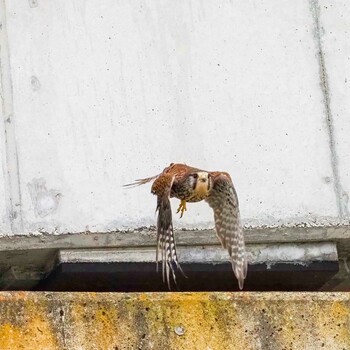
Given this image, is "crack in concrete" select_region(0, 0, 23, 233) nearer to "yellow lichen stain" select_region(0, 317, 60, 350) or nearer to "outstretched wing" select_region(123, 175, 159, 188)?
"outstretched wing" select_region(123, 175, 159, 188)

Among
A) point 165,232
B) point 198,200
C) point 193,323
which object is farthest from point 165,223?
point 193,323

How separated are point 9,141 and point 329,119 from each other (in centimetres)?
164

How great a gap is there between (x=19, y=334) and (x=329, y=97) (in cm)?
279

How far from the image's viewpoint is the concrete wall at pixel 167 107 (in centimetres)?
689

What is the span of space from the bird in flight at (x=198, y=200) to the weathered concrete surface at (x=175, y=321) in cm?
109

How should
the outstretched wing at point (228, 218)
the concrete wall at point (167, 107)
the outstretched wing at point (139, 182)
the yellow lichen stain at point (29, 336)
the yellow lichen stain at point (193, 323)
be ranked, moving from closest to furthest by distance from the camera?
the yellow lichen stain at point (29, 336) → the yellow lichen stain at point (193, 323) → the outstretched wing at point (228, 218) → the outstretched wing at point (139, 182) → the concrete wall at point (167, 107)

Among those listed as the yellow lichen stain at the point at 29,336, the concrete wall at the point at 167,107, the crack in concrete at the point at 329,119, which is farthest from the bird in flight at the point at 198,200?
the yellow lichen stain at the point at 29,336

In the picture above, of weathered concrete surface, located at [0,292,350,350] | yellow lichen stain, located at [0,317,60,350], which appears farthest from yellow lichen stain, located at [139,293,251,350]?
yellow lichen stain, located at [0,317,60,350]

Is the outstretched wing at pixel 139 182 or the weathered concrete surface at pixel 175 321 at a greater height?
the outstretched wing at pixel 139 182

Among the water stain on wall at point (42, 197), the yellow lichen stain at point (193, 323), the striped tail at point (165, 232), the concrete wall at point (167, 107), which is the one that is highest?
the concrete wall at point (167, 107)

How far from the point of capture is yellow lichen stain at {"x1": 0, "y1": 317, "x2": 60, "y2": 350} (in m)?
4.84

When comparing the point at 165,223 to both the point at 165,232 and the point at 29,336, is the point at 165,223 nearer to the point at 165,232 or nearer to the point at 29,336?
the point at 165,232

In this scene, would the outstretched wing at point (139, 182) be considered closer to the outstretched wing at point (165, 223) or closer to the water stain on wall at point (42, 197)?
the water stain on wall at point (42, 197)

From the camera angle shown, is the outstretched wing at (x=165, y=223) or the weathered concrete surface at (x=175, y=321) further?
the outstretched wing at (x=165, y=223)
